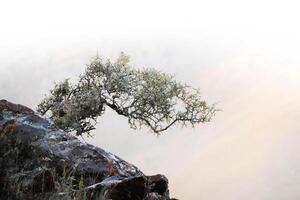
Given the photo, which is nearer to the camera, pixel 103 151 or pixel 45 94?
pixel 103 151

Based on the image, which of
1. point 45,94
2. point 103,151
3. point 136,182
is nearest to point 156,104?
point 45,94

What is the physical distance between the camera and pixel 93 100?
121 feet

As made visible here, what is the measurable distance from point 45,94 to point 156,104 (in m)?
7.99

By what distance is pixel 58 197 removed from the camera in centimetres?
862

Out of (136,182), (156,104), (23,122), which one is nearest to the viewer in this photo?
(136,182)

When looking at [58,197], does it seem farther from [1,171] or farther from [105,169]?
[105,169]

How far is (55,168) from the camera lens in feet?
39.9

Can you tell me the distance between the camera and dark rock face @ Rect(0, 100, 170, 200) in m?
9.06

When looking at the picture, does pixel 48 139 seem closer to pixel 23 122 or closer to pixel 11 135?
pixel 23 122

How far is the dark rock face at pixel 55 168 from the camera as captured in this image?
9062 mm

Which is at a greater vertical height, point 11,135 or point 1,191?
point 11,135

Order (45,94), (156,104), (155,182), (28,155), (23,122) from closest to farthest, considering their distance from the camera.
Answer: (28,155)
(155,182)
(23,122)
(156,104)
(45,94)

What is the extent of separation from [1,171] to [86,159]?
165 inches

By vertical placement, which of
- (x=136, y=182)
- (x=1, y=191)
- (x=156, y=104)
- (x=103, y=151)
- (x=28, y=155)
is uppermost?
(x=156, y=104)
